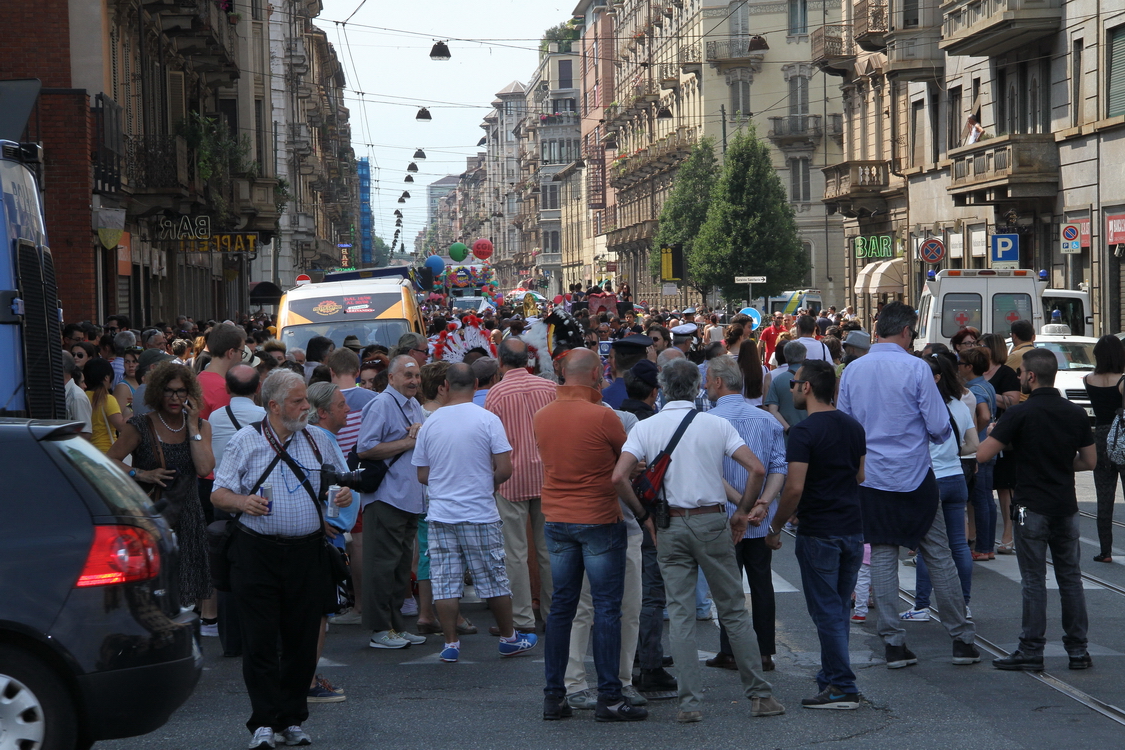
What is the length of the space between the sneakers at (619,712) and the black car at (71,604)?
2.30 m

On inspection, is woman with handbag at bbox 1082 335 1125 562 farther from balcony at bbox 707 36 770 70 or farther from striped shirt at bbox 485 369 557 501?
balcony at bbox 707 36 770 70

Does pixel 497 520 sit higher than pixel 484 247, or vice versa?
pixel 484 247

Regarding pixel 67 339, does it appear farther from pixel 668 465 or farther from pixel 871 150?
pixel 871 150

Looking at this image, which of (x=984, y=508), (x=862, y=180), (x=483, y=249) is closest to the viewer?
(x=984, y=508)

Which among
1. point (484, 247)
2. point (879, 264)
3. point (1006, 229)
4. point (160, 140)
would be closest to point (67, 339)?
point (160, 140)

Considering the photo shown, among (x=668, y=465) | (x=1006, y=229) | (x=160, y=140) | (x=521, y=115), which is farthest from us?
(x=521, y=115)

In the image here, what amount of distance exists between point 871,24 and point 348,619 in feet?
116

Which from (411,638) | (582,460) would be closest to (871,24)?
(411,638)

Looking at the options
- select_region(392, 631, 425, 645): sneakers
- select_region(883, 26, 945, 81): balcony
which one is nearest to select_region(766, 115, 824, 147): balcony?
select_region(883, 26, 945, 81): balcony

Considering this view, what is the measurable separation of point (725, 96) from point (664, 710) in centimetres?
6375

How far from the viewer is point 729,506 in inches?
303

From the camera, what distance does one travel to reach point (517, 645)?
8.47 metres

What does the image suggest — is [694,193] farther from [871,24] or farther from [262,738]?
[262,738]

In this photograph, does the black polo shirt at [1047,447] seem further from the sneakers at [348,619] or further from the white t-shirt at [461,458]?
the sneakers at [348,619]
